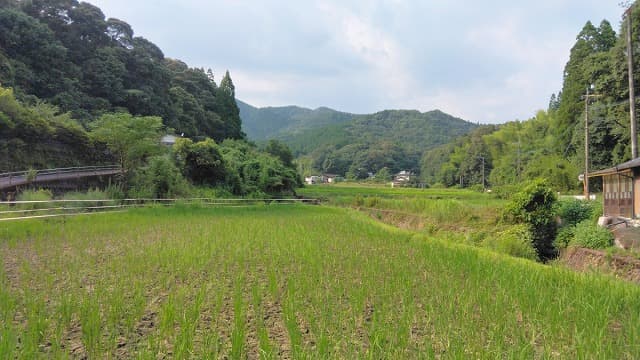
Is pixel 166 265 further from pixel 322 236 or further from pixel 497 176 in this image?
pixel 497 176

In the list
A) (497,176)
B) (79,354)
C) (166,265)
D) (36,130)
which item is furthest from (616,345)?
(497,176)

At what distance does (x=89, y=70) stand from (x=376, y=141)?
69.5 meters

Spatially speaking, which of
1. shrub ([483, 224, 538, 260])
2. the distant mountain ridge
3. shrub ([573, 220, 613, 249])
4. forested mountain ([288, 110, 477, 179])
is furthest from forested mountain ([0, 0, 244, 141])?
the distant mountain ridge

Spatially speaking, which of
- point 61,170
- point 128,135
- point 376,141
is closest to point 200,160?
point 128,135

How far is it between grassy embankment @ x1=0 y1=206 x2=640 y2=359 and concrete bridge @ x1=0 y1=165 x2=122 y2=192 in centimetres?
837

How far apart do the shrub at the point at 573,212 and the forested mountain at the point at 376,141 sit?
64356mm

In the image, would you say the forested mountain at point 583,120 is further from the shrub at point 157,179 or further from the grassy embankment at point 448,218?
the shrub at point 157,179

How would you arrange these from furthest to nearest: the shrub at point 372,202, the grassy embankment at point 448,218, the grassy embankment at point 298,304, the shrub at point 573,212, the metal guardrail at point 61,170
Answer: the shrub at point 372,202 < the metal guardrail at point 61,170 < the grassy embankment at point 448,218 < the shrub at point 573,212 < the grassy embankment at point 298,304

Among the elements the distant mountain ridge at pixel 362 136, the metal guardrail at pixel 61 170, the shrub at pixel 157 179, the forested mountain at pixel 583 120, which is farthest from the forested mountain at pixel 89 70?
the distant mountain ridge at pixel 362 136

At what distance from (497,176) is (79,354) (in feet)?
151

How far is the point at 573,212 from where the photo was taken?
1167cm

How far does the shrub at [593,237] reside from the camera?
29.2 feet

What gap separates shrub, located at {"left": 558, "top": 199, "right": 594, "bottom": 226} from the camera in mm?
11461

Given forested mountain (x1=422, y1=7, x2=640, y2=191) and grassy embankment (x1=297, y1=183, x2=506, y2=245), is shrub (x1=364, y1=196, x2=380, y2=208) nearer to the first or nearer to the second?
grassy embankment (x1=297, y1=183, x2=506, y2=245)
